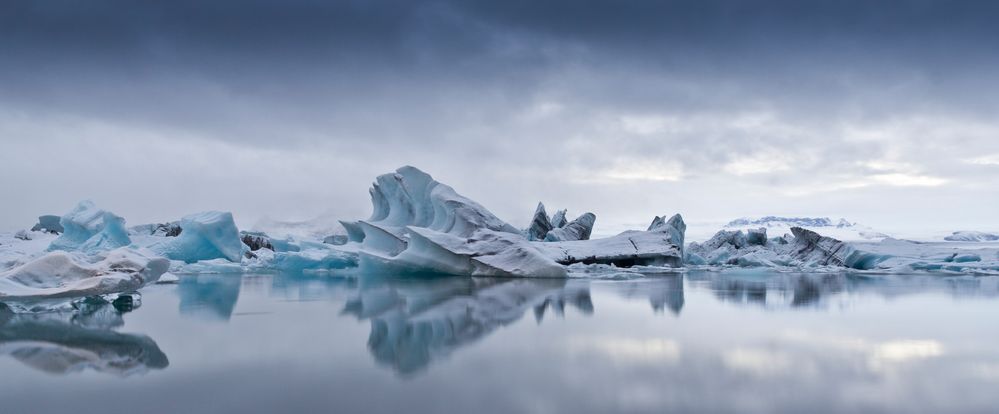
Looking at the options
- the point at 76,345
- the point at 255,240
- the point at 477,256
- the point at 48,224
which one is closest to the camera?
the point at 76,345

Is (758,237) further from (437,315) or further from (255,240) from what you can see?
(437,315)

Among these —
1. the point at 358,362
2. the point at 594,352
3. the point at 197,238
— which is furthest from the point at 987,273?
the point at 197,238

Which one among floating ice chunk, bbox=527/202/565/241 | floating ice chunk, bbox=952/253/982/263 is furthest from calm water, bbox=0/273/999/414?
floating ice chunk, bbox=527/202/565/241

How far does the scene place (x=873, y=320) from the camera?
523 centimetres

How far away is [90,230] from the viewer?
721 inches

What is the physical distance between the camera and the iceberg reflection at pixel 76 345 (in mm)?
3201

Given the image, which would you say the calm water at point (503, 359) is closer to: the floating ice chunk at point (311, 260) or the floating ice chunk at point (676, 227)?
the floating ice chunk at point (311, 260)

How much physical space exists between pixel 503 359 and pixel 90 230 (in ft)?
60.4

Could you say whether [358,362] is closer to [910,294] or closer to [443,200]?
[910,294]

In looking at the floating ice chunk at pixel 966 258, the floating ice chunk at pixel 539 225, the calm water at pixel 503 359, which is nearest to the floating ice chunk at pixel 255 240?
the floating ice chunk at pixel 539 225

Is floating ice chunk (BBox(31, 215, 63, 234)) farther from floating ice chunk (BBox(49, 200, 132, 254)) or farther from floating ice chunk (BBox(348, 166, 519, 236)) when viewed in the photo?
floating ice chunk (BBox(348, 166, 519, 236))

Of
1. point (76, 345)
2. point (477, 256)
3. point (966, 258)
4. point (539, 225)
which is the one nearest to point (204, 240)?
point (477, 256)

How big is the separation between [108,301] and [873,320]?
6572mm

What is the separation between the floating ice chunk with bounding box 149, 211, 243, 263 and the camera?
54.2 feet
